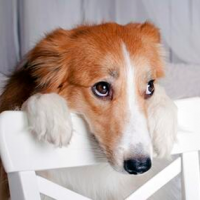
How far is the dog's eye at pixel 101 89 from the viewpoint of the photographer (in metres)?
1.00

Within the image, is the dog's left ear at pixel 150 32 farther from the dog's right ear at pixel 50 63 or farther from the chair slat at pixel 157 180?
the chair slat at pixel 157 180

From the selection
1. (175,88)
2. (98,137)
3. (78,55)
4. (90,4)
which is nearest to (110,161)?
(98,137)

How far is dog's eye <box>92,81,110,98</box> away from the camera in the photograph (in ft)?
3.28

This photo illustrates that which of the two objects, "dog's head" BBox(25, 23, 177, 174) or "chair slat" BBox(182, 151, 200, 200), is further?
"dog's head" BBox(25, 23, 177, 174)

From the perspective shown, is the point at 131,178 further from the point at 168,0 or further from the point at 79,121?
the point at 168,0

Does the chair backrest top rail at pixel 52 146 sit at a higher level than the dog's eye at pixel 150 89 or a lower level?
higher

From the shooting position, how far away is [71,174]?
100 cm

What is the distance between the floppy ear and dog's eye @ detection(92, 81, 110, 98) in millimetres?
98

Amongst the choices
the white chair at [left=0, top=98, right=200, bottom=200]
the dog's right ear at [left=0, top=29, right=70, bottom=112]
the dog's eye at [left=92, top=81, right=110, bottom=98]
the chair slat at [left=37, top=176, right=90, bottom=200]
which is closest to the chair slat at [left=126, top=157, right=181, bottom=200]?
the white chair at [left=0, top=98, right=200, bottom=200]

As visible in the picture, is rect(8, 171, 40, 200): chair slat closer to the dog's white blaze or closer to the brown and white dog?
→ the brown and white dog

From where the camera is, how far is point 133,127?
2.99 feet

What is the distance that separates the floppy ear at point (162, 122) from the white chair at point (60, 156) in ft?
0.11

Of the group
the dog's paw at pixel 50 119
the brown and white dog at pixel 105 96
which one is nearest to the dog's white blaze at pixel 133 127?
the brown and white dog at pixel 105 96

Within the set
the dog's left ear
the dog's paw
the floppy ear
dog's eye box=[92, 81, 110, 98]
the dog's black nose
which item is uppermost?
the dog's left ear
